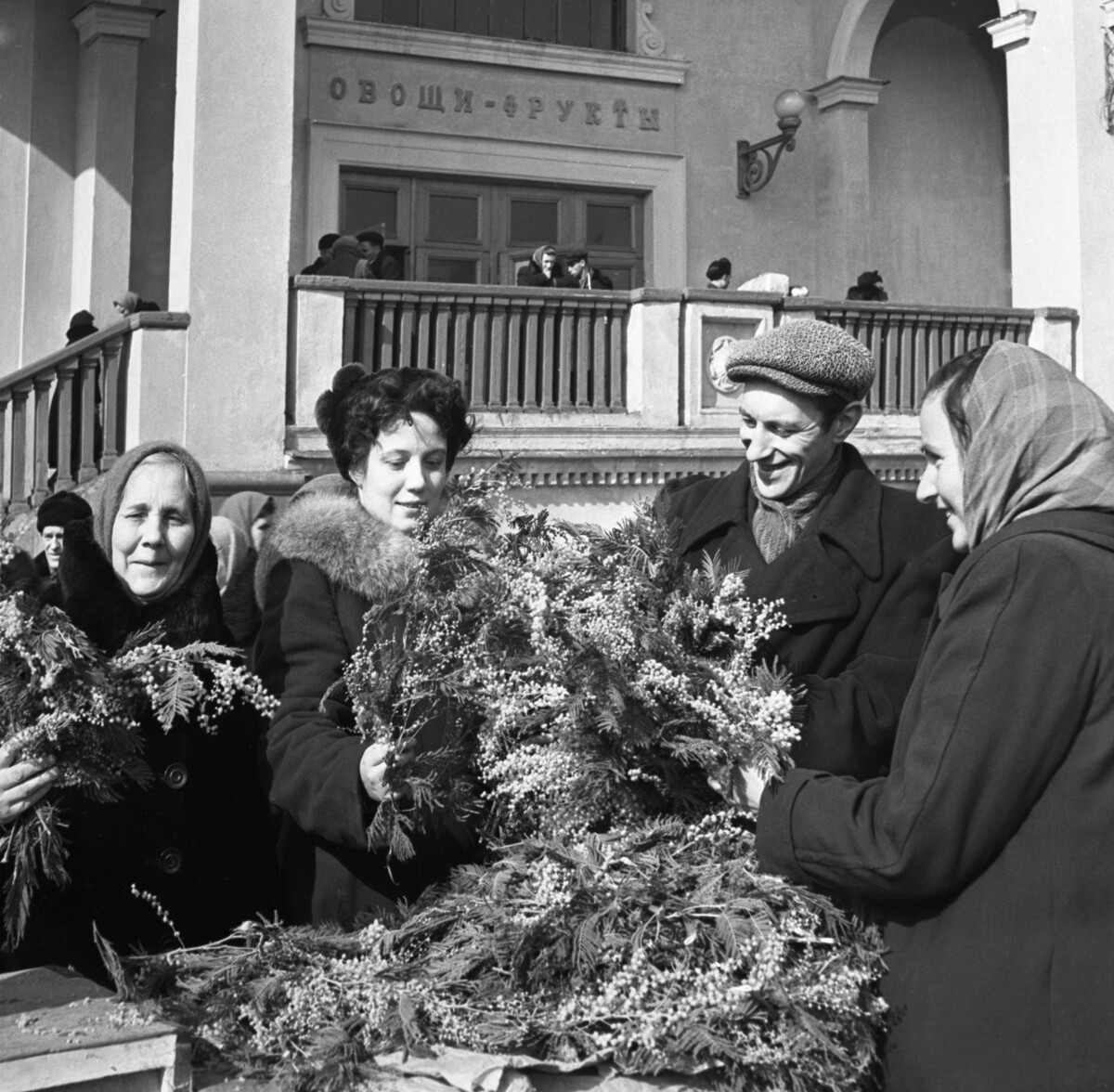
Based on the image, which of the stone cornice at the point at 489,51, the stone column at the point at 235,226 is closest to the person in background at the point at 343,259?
the stone column at the point at 235,226

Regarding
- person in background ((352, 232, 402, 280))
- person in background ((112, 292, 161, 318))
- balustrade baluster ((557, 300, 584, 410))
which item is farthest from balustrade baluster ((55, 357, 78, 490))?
balustrade baluster ((557, 300, 584, 410))

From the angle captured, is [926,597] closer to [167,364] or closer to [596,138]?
[167,364]

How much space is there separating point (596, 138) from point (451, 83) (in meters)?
1.40

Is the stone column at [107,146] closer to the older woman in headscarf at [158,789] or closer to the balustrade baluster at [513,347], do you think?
the balustrade baluster at [513,347]

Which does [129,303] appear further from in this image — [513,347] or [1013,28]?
[1013,28]

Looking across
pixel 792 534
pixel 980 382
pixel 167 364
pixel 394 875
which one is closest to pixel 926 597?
pixel 792 534

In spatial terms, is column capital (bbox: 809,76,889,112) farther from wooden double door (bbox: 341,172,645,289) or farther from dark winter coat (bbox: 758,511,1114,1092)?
dark winter coat (bbox: 758,511,1114,1092)

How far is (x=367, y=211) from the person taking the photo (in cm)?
1286

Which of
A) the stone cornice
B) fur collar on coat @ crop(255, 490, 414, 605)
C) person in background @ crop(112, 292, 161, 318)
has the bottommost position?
fur collar on coat @ crop(255, 490, 414, 605)

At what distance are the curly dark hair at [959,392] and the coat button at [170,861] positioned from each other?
1.79 meters

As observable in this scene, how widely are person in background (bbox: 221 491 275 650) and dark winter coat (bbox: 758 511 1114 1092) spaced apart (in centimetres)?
171

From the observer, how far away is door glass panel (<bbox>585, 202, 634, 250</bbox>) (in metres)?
13.7

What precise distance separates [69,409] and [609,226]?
5.99m

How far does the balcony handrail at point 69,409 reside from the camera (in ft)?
29.7
